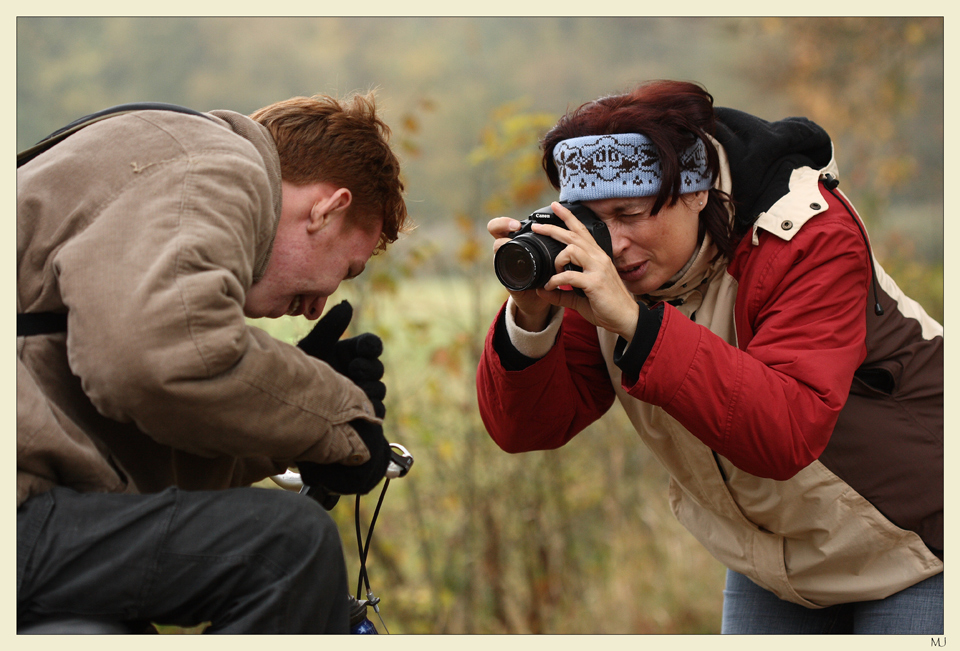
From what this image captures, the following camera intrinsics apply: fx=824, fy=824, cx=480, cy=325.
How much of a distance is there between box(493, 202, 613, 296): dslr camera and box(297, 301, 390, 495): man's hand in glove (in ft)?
1.16

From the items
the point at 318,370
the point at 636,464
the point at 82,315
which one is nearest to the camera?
the point at 82,315

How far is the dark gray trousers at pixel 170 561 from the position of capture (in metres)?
1.22

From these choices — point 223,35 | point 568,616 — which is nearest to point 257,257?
point 568,616

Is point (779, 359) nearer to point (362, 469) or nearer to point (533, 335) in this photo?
point (533, 335)

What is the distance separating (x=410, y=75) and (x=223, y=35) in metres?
1.44

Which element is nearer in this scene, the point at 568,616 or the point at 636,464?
the point at 568,616

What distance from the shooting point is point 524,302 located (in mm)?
1899

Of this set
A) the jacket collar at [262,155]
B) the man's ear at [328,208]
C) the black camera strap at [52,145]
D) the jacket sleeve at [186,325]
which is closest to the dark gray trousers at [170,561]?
the jacket sleeve at [186,325]

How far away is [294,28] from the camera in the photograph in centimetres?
524

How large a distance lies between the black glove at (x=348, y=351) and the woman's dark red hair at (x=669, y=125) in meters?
0.72

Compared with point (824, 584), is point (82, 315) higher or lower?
higher

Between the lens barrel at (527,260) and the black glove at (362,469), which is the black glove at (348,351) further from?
the lens barrel at (527,260)

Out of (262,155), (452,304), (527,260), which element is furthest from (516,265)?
(452,304)

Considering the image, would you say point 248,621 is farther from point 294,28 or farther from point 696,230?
point 294,28
